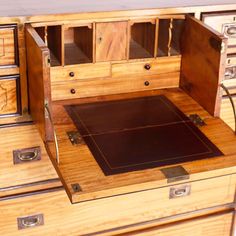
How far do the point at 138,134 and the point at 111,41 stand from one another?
314 mm

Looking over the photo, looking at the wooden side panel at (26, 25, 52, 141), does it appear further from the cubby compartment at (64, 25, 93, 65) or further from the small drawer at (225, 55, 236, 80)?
the small drawer at (225, 55, 236, 80)

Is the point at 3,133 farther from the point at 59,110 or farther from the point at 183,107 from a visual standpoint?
the point at 183,107

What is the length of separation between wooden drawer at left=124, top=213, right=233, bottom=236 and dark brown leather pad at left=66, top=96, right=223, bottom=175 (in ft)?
1.57

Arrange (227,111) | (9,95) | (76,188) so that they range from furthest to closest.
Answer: (227,111)
(9,95)
(76,188)

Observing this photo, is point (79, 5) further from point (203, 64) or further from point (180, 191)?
point (180, 191)

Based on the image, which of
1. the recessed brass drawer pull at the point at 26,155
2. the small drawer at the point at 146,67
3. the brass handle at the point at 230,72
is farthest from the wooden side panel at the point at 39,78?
the brass handle at the point at 230,72

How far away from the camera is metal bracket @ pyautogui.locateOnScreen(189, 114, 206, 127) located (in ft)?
5.09

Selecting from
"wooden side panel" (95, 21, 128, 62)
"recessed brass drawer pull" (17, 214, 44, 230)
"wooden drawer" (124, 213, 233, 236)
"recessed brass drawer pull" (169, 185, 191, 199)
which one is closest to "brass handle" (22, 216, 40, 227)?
"recessed brass drawer pull" (17, 214, 44, 230)

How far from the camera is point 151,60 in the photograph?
1.71m

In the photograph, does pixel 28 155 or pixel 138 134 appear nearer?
pixel 138 134

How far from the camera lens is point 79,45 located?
175 centimetres

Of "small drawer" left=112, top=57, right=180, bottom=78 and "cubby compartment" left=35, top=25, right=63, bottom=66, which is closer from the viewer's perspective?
"cubby compartment" left=35, top=25, right=63, bottom=66

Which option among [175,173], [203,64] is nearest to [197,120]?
[203,64]

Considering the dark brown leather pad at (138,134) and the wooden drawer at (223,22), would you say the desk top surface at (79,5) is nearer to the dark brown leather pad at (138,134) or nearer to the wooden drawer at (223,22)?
the wooden drawer at (223,22)
